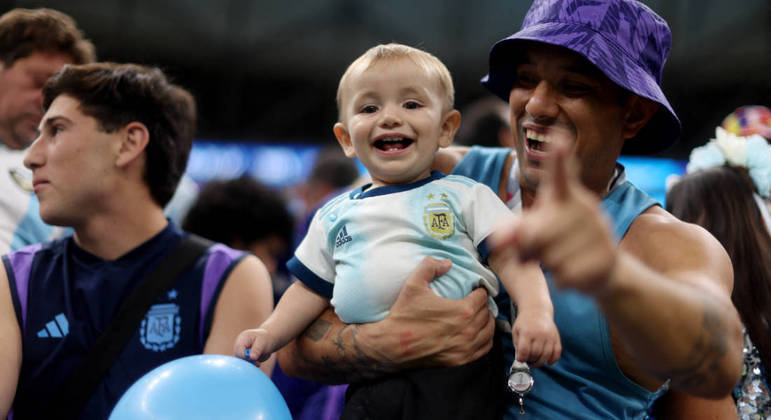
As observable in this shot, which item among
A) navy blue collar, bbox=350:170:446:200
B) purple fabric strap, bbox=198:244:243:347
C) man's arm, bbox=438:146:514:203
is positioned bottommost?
purple fabric strap, bbox=198:244:243:347

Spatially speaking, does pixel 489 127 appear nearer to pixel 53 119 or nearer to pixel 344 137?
pixel 344 137

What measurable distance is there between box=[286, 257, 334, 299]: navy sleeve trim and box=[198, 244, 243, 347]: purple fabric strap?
1.51 feet

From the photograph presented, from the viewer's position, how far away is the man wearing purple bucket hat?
55.6 inches

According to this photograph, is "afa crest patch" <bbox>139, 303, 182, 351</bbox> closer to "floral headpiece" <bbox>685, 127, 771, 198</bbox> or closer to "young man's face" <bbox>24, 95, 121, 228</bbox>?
"young man's face" <bbox>24, 95, 121, 228</bbox>

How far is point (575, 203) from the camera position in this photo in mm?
946

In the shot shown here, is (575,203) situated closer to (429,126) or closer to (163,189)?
(429,126)

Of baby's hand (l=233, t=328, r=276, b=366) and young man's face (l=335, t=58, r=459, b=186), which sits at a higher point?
young man's face (l=335, t=58, r=459, b=186)

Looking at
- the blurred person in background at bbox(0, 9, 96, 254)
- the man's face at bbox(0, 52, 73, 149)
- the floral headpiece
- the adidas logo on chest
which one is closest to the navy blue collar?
the adidas logo on chest

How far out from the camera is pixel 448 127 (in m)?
1.82

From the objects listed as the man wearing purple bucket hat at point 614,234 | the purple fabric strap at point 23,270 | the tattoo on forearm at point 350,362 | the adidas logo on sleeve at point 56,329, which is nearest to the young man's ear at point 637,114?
the man wearing purple bucket hat at point 614,234

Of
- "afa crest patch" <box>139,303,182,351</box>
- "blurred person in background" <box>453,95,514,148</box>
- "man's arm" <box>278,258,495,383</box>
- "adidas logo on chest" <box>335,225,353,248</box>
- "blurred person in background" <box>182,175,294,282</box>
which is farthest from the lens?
"blurred person in background" <box>453,95,514,148</box>

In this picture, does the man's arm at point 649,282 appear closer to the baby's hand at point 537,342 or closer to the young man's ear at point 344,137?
the baby's hand at point 537,342

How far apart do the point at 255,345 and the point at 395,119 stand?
65 cm

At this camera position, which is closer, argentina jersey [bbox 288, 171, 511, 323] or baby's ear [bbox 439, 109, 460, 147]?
argentina jersey [bbox 288, 171, 511, 323]
